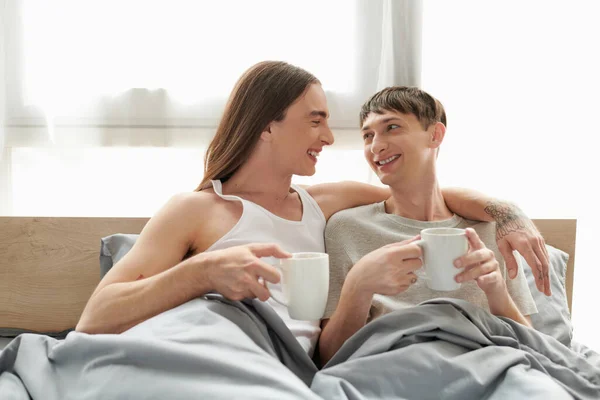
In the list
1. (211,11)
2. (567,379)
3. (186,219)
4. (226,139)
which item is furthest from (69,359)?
(211,11)

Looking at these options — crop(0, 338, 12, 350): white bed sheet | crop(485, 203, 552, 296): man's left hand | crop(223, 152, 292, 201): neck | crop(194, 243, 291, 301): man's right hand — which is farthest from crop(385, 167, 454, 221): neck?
crop(0, 338, 12, 350): white bed sheet

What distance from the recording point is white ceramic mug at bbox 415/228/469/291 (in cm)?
107

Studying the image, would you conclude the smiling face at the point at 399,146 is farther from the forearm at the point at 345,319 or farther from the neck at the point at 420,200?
the forearm at the point at 345,319

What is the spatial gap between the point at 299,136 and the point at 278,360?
0.59 m

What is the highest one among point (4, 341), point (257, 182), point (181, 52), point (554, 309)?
point (181, 52)

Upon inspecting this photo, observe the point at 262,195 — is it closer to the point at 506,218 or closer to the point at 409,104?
the point at 409,104

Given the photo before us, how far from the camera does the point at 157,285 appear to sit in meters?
1.16

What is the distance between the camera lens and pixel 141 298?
117 centimetres

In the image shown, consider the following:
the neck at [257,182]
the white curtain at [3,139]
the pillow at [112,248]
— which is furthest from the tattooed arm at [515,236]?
the white curtain at [3,139]

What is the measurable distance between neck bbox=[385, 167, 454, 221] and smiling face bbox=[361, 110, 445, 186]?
0.03 m

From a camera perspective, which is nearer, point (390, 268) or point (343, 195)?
point (390, 268)

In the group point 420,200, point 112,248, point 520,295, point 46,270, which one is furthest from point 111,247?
point 520,295

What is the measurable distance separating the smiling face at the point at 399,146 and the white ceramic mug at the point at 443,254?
0.38 meters

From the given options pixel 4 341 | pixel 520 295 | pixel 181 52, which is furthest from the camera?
pixel 181 52
